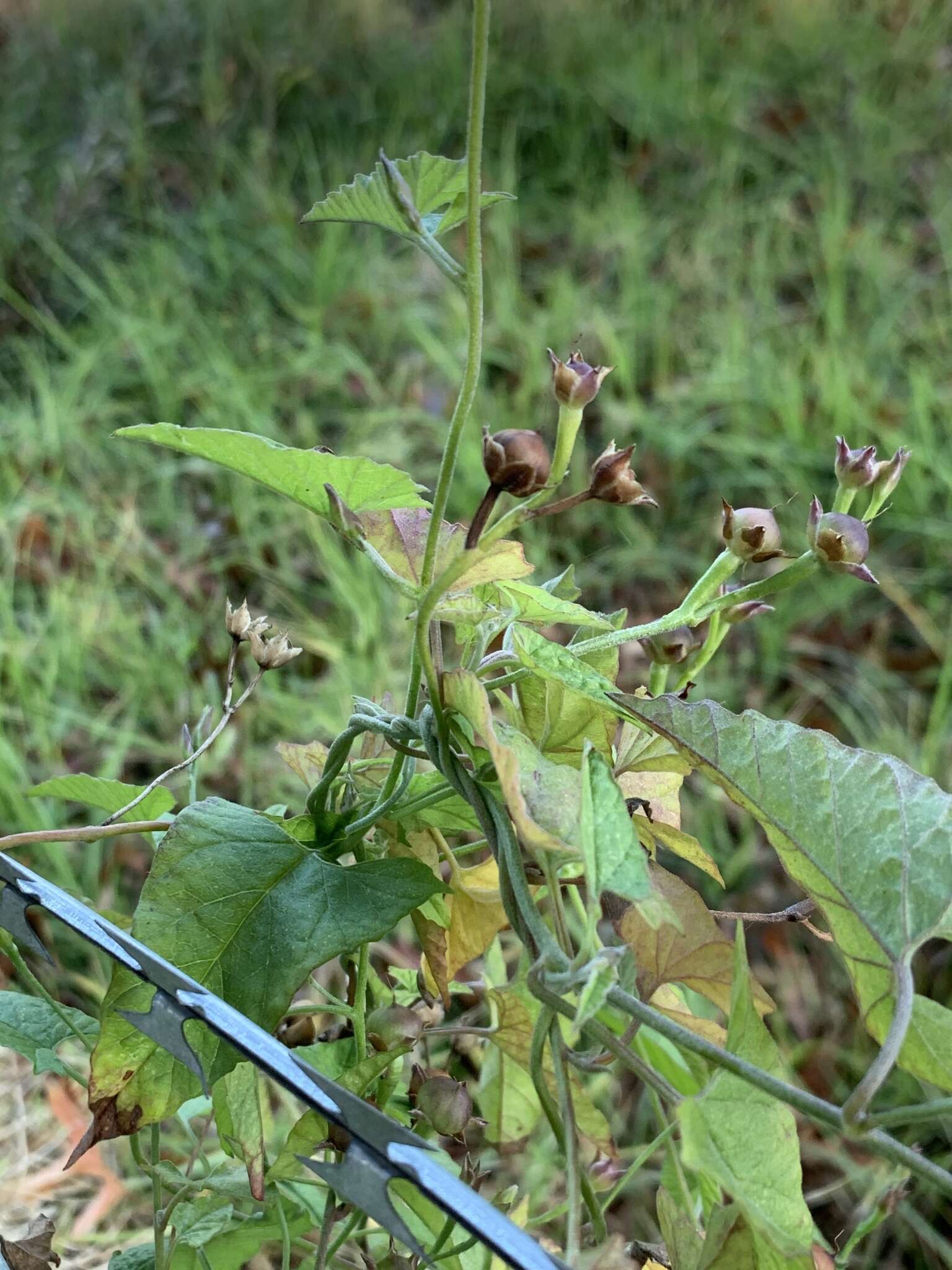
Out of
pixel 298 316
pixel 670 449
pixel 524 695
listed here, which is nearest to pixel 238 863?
pixel 524 695

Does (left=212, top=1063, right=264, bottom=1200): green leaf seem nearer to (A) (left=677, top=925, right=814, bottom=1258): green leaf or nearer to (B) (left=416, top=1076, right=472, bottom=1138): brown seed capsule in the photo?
(B) (left=416, top=1076, right=472, bottom=1138): brown seed capsule

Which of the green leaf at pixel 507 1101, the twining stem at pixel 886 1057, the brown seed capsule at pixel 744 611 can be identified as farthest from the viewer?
the green leaf at pixel 507 1101

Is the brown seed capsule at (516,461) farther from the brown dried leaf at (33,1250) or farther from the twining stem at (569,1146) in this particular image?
the brown dried leaf at (33,1250)

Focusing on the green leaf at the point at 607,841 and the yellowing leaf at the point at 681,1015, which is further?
the yellowing leaf at the point at 681,1015

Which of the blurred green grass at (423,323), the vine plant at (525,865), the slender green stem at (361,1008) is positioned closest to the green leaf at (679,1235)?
the vine plant at (525,865)

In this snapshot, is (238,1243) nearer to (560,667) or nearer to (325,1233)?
(325,1233)

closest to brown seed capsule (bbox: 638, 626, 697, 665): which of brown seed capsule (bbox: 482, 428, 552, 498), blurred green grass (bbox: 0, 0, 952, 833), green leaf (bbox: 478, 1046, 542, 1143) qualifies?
brown seed capsule (bbox: 482, 428, 552, 498)
